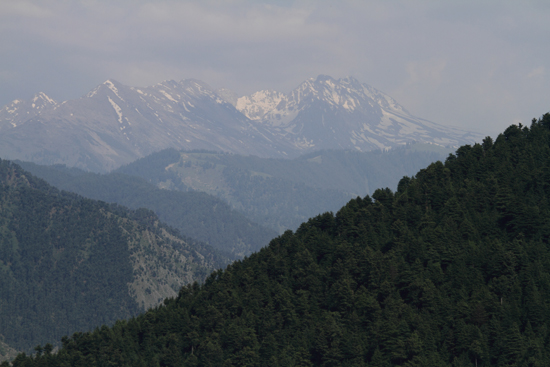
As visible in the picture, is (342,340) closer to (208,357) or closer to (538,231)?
(208,357)

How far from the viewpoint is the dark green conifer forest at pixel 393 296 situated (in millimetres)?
139750

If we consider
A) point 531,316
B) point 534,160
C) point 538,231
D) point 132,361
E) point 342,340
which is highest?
point 534,160

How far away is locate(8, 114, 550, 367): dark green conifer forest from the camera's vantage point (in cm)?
13975

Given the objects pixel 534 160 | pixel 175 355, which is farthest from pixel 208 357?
pixel 534 160

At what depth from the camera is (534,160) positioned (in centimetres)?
19362

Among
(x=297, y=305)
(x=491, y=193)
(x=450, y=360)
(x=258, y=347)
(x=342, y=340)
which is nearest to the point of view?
(x=450, y=360)

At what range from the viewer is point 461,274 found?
156 meters

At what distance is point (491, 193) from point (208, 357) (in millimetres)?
87465

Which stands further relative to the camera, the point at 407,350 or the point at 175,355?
the point at 175,355

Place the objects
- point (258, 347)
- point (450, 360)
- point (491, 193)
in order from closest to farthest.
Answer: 1. point (450, 360)
2. point (258, 347)
3. point (491, 193)

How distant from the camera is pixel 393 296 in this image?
157 m

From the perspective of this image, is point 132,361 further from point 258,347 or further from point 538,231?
point 538,231

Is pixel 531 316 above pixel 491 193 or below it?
below

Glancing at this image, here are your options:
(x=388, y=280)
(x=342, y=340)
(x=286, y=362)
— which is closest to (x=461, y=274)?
(x=388, y=280)
